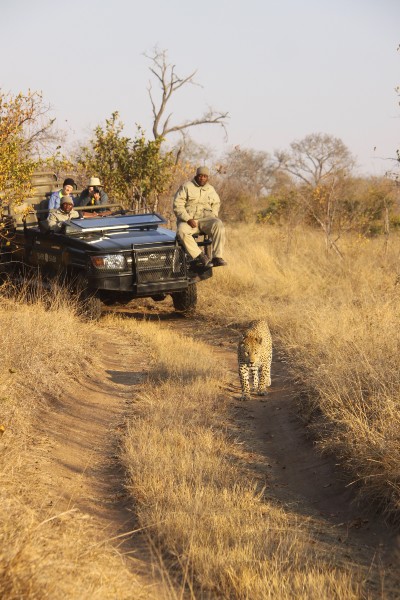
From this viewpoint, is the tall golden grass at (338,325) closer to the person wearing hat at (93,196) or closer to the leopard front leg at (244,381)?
the leopard front leg at (244,381)

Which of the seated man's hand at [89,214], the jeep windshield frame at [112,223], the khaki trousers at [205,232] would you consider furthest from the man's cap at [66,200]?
the khaki trousers at [205,232]

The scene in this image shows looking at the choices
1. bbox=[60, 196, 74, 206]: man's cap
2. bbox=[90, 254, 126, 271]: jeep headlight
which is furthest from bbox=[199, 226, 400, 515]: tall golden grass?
bbox=[60, 196, 74, 206]: man's cap

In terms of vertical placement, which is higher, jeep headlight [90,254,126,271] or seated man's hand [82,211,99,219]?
seated man's hand [82,211,99,219]

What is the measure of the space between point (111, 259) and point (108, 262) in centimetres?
6

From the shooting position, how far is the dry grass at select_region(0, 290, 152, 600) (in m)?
3.60

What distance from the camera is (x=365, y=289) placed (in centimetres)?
1309

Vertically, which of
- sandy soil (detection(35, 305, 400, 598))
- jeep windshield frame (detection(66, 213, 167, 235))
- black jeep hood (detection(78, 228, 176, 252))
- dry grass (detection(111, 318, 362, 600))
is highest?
jeep windshield frame (detection(66, 213, 167, 235))

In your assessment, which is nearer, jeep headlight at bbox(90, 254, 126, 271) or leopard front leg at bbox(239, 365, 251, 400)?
leopard front leg at bbox(239, 365, 251, 400)

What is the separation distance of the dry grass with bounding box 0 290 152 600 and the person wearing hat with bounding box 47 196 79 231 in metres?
2.86

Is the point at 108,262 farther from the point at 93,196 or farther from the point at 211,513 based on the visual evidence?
the point at 211,513

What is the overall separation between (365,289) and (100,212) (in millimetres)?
4254

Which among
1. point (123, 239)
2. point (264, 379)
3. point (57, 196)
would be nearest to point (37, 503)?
point (264, 379)

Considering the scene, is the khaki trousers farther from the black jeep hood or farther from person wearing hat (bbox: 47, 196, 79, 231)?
person wearing hat (bbox: 47, 196, 79, 231)

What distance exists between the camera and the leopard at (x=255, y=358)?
320 inches
